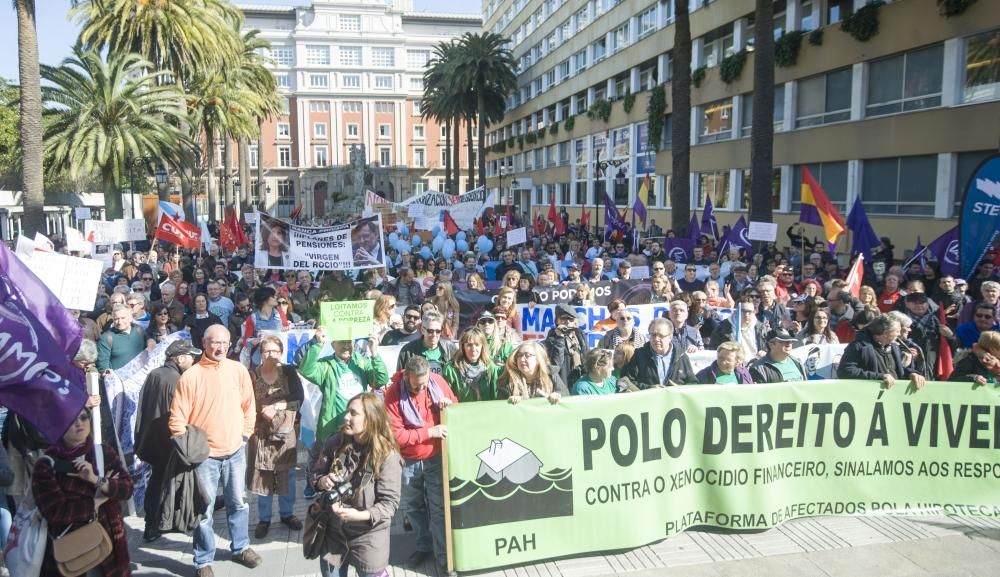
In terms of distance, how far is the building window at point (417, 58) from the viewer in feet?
322

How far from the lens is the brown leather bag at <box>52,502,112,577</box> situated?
12.7 feet

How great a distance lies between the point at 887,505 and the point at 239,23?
40.8m

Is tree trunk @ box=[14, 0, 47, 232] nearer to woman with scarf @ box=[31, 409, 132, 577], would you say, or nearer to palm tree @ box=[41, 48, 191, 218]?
palm tree @ box=[41, 48, 191, 218]

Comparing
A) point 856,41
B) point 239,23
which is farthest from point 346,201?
point 856,41

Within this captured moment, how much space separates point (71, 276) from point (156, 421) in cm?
253

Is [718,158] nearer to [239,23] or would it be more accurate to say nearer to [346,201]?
[239,23]

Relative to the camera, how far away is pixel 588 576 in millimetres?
5082

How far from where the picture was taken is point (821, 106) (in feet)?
→ 76.1

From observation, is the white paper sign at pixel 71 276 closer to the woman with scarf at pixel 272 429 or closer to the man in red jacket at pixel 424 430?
the woman with scarf at pixel 272 429

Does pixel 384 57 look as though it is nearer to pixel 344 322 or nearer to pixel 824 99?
pixel 824 99

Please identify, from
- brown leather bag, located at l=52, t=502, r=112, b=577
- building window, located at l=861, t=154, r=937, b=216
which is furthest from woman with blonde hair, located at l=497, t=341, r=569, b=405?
building window, located at l=861, t=154, r=937, b=216

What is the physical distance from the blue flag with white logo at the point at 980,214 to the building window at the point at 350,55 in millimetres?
93852

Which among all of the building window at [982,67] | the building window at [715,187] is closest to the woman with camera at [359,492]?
the building window at [982,67]

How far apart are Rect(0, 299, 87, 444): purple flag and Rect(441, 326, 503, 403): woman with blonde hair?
2.67 meters
